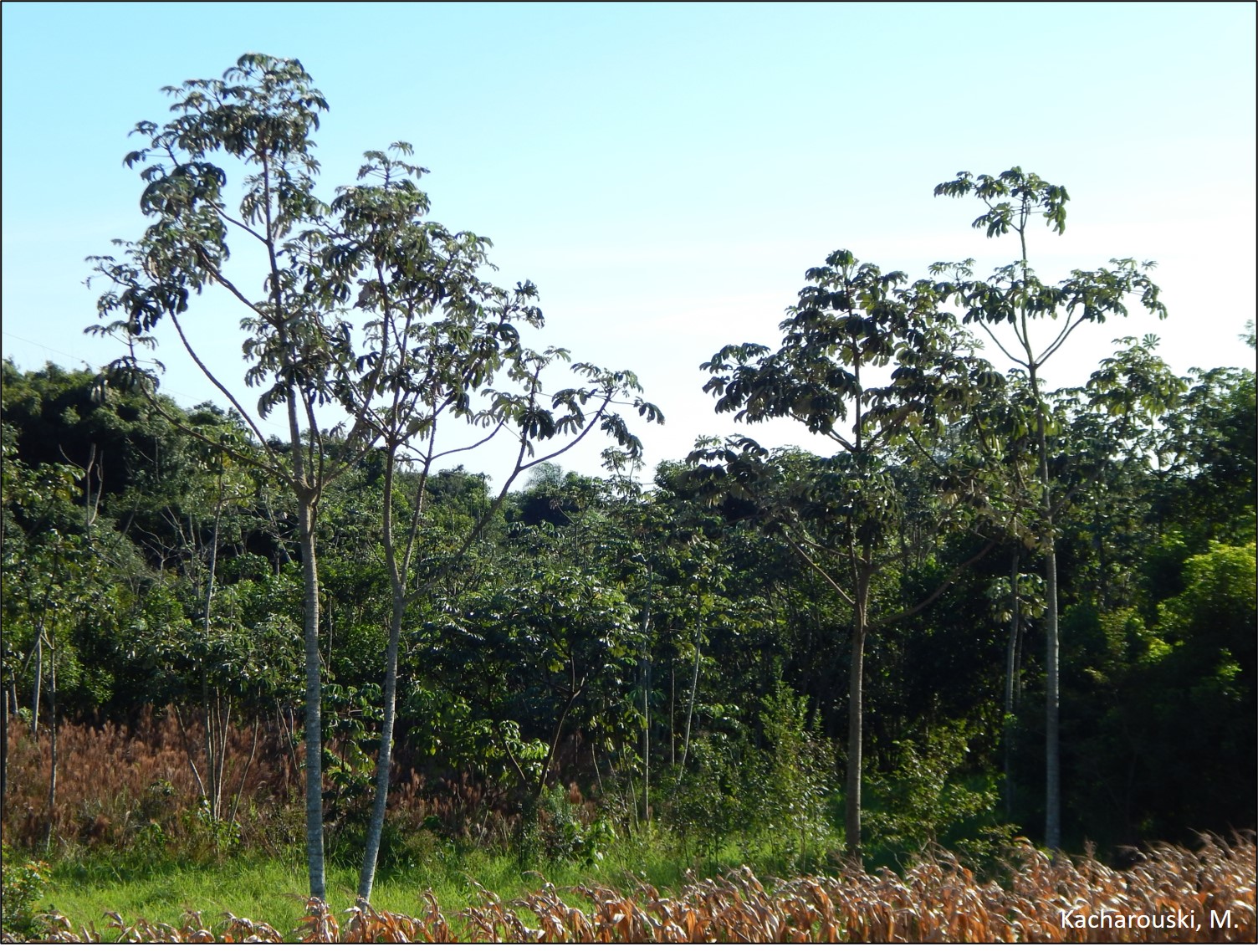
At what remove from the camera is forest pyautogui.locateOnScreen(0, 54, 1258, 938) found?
7438 millimetres

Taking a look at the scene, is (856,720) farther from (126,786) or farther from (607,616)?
(126,786)

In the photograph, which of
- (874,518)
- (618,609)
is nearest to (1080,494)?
(874,518)

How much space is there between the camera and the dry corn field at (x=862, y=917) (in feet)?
17.4

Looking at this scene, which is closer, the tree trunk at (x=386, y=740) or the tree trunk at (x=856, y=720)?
the tree trunk at (x=386, y=740)

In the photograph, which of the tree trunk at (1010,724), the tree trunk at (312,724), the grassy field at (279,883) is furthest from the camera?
the tree trunk at (1010,724)

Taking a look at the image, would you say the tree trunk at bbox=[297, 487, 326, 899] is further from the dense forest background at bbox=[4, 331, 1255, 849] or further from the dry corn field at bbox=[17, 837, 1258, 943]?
the dense forest background at bbox=[4, 331, 1255, 849]

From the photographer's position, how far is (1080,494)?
11.4 m

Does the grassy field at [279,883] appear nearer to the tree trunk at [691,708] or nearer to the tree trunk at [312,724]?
the tree trunk at [312,724]

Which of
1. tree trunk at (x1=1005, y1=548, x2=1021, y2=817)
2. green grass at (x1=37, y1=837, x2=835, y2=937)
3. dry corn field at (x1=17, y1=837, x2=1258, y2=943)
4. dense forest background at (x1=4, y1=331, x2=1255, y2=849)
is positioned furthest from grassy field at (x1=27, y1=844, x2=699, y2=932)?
tree trunk at (x1=1005, y1=548, x2=1021, y2=817)

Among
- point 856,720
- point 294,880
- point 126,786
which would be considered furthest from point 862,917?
point 126,786

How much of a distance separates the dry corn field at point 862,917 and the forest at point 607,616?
0.35 meters

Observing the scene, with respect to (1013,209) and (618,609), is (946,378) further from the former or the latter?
(618,609)

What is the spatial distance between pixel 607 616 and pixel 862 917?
6156 millimetres

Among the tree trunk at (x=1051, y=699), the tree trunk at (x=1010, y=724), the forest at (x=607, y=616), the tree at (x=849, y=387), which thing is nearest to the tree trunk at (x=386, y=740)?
the forest at (x=607, y=616)
